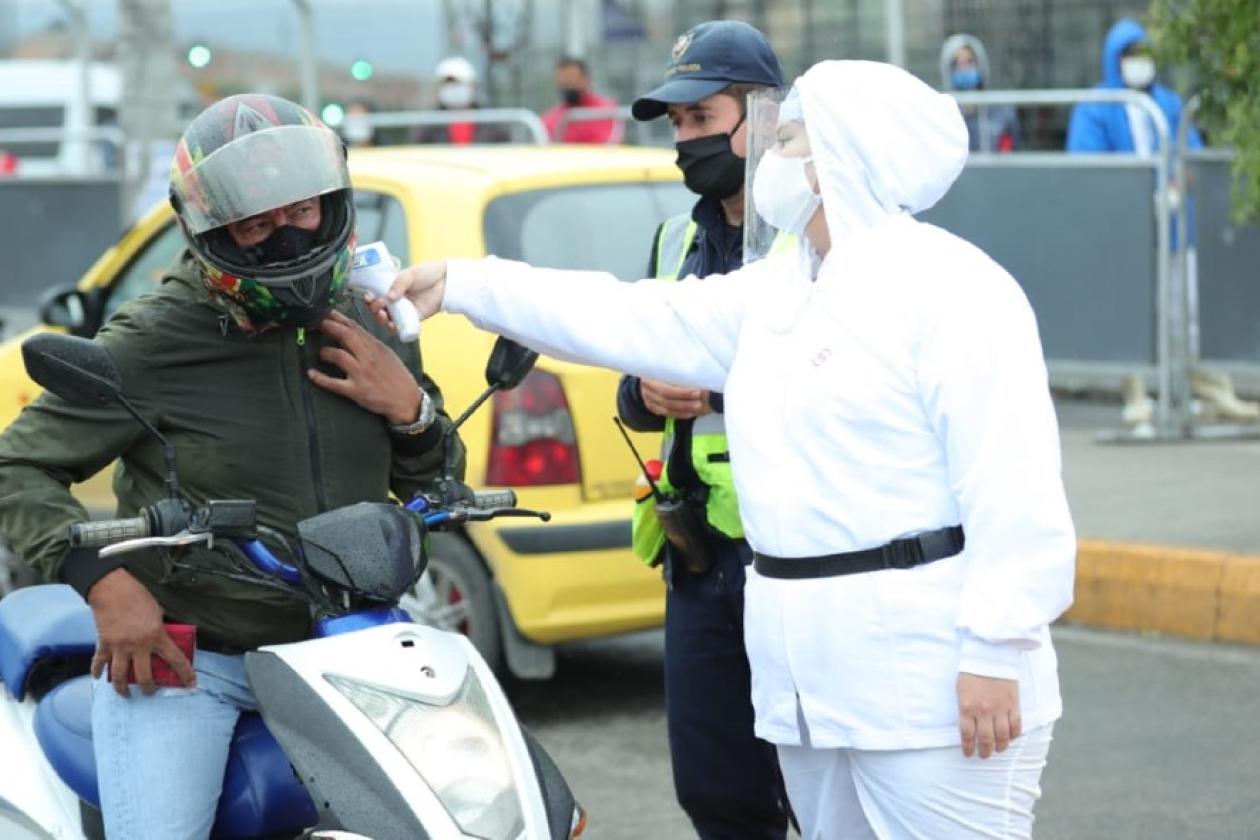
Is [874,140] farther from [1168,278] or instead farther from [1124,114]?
→ [1124,114]

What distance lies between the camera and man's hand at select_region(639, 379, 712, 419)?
4.46m

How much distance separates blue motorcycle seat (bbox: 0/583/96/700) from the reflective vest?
1.17 meters

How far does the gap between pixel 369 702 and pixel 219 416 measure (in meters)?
0.69

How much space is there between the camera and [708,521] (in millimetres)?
4500

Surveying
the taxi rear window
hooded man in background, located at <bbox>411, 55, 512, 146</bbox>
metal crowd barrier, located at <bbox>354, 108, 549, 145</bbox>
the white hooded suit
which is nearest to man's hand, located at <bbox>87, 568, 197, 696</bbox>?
the white hooded suit

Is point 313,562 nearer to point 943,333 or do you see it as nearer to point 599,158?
point 943,333

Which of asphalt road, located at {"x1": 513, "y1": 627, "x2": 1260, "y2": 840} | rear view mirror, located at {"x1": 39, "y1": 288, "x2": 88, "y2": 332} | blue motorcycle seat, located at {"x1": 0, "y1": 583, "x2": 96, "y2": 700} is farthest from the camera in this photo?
rear view mirror, located at {"x1": 39, "y1": 288, "x2": 88, "y2": 332}

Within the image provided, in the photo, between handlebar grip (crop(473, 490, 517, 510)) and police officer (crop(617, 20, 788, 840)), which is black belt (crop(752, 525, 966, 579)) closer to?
handlebar grip (crop(473, 490, 517, 510))

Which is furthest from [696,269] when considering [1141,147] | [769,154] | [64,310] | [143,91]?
[143,91]

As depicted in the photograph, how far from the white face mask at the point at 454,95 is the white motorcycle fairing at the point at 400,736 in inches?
494

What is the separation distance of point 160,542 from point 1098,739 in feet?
13.2

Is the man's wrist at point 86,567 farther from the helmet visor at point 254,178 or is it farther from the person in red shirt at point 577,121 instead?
the person in red shirt at point 577,121

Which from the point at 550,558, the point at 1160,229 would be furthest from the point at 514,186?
the point at 1160,229

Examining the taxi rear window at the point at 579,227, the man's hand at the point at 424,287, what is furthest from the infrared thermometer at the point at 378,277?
the taxi rear window at the point at 579,227
